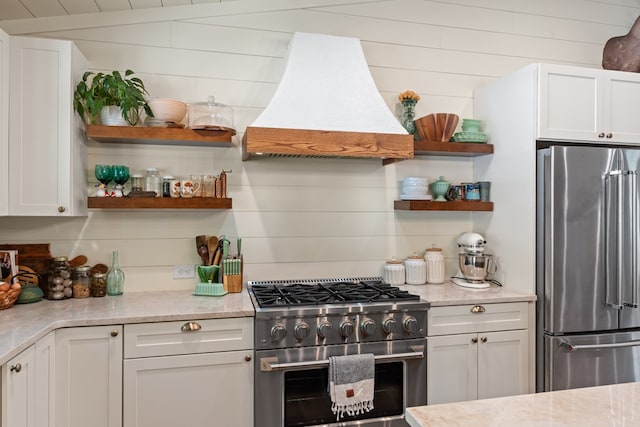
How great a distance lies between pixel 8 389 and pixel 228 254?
1.36m

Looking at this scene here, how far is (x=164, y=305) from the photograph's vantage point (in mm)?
2383

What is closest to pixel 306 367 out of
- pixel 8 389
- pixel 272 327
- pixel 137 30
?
pixel 272 327

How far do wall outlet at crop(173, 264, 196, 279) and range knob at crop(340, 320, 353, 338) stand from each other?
108cm

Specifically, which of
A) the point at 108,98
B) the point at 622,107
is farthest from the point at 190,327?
the point at 622,107

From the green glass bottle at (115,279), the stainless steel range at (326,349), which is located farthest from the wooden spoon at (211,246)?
the green glass bottle at (115,279)

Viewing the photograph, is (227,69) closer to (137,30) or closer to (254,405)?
(137,30)

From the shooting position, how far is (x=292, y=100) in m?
2.56

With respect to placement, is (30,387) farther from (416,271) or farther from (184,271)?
(416,271)

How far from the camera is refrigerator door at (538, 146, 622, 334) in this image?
2.63 m

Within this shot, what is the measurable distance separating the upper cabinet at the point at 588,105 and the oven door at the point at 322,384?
1604 millimetres

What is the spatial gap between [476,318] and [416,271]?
56 cm

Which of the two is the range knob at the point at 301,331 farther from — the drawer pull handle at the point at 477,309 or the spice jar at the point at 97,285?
the spice jar at the point at 97,285

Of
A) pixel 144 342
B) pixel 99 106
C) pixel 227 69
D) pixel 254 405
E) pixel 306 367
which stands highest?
pixel 227 69

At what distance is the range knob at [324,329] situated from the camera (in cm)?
233
